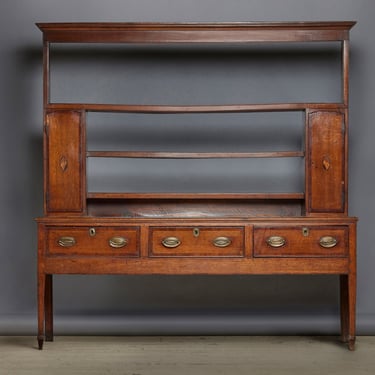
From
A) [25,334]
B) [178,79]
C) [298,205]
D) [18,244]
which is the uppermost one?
[178,79]

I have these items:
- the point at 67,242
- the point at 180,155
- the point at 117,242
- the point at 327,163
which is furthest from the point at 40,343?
the point at 327,163

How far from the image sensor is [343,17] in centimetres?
358

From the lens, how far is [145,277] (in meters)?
3.58

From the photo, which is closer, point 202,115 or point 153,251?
point 153,251

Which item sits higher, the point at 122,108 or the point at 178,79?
the point at 178,79

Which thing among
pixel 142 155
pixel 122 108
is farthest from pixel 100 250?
pixel 122 108

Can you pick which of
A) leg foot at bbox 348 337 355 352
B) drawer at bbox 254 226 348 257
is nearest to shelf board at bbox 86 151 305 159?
drawer at bbox 254 226 348 257

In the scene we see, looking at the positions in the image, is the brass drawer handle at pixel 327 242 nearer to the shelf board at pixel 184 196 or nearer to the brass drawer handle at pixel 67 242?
the shelf board at pixel 184 196

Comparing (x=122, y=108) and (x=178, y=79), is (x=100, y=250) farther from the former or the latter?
(x=178, y=79)

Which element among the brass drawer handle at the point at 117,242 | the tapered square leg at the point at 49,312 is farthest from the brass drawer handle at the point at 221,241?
the tapered square leg at the point at 49,312

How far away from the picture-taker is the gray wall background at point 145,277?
3.56 m

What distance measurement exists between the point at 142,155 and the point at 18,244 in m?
0.98

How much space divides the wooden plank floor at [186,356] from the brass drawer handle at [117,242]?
0.54 meters

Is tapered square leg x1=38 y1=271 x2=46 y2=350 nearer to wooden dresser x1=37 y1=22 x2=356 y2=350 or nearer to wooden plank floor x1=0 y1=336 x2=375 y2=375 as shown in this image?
wooden dresser x1=37 y1=22 x2=356 y2=350
